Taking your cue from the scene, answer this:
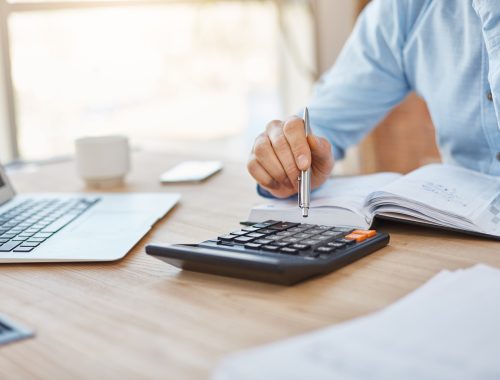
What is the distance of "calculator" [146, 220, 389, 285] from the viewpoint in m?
0.73

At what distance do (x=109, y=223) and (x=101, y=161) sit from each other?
1.17 feet

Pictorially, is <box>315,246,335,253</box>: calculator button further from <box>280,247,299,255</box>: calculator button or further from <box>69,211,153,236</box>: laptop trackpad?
<box>69,211,153,236</box>: laptop trackpad

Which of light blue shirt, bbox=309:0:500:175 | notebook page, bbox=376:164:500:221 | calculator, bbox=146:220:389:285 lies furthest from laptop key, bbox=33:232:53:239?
light blue shirt, bbox=309:0:500:175

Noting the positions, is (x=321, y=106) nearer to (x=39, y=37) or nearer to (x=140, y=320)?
(x=140, y=320)

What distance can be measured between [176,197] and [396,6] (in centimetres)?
55

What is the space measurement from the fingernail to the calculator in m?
0.12

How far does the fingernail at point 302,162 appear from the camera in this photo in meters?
0.98

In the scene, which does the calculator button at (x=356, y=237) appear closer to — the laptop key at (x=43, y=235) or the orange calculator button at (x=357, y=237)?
the orange calculator button at (x=357, y=237)

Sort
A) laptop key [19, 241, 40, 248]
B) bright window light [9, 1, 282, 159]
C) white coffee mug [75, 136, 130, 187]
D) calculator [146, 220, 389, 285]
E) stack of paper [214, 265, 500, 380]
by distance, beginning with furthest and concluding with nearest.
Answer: bright window light [9, 1, 282, 159] < white coffee mug [75, 136, 130, 187] < laptop key [19, 241, 40, 248] < calculator [146, 220, 389, 285] < stack of paper [214, 265, 500, 380]

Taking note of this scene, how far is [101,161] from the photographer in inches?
54.7

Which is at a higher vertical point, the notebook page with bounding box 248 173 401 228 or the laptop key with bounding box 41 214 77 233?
the notebook page with bounding box 248 173 401 228

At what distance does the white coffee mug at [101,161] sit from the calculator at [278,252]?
59cm

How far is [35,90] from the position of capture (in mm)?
2713

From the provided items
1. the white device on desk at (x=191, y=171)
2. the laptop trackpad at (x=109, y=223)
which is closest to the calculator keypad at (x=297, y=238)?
the laptop trackpad at (x=109, y=223)
